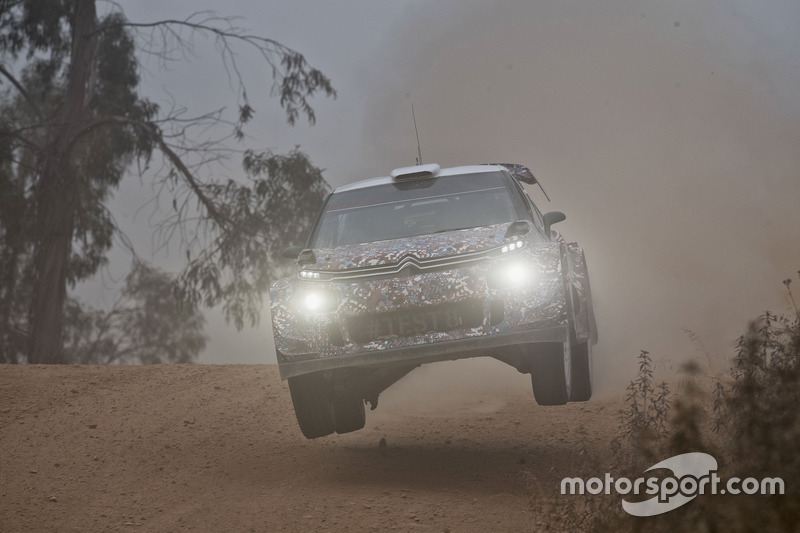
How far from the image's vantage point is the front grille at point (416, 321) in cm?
623

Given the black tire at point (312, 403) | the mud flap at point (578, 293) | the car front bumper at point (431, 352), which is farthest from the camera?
the mud flap at point (578, 293)

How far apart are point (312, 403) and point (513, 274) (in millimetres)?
1769

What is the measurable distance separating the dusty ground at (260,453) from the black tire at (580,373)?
413mm

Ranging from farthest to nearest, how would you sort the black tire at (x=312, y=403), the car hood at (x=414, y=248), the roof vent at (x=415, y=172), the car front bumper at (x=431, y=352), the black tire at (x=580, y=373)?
the black tire at (x=580, y=373) → the roof vent at (x=415, y=172) → the black tire at (x=312, y=403) → the car hood at (x=414, y=248) → the car front bumper at (x=431, y=352)

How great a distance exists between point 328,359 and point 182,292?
13457mm

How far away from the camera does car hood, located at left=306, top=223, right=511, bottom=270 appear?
6.41m

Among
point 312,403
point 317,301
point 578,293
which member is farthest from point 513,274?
point 312,403

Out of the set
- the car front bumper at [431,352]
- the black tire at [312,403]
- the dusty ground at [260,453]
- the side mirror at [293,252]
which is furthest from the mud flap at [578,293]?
the side mirror at [293,252]

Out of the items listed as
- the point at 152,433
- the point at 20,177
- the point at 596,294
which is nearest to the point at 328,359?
the point at 152,433

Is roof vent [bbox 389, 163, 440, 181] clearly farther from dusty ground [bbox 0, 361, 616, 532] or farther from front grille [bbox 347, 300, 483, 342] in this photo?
dusty ground [bbox 0, 361, 616, 532]

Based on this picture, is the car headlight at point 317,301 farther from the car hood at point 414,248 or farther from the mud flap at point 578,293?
the mud flap at point 578,293

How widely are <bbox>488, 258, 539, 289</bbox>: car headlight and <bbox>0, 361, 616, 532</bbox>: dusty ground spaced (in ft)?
4.17

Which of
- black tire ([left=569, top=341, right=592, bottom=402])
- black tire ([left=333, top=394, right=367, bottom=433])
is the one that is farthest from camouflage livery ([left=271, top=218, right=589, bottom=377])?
black tire ([left=569, top=341, right=592, bottom=402])

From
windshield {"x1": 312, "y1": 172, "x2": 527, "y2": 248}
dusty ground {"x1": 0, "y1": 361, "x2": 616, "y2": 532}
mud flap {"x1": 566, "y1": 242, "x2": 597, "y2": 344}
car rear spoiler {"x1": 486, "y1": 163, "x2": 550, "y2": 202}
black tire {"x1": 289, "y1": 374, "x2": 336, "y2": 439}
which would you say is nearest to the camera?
dusty ground {"x1": 0, "y1": 361, "x2": 616, "y2": 532}
